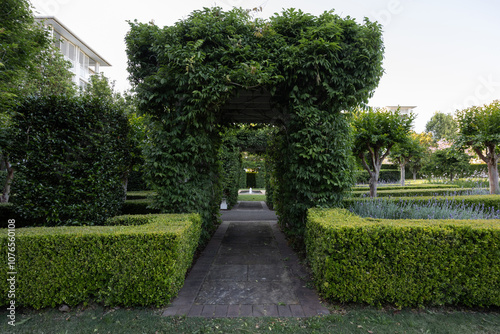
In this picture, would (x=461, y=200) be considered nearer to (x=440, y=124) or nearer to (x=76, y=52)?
(x=76, y=52)

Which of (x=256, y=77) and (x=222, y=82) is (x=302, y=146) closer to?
(x=256, y=77)

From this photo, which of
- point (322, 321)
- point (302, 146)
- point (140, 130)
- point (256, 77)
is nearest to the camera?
point (322, 321)

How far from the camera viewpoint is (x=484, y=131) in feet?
23.6

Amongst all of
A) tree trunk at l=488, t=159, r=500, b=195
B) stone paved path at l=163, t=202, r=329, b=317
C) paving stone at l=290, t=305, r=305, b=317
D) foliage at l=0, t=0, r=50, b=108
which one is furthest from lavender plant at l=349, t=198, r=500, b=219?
foliage at l=0, t=0, r=50, b=108

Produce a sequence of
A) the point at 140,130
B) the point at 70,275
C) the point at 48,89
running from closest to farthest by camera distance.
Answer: the point at 70,275, the point at 140,130, the point at 48,89

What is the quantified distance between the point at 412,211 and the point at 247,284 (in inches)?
140

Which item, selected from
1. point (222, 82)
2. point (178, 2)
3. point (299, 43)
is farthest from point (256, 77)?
point (178, 2)

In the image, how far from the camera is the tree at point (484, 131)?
7.10 metres

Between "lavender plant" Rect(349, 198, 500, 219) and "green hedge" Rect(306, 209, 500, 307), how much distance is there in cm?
135

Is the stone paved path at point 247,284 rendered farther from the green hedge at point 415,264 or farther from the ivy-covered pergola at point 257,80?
the ivy-covered pergola at point 257,80

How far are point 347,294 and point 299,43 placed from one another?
4.09m

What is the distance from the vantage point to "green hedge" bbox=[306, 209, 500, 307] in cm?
279

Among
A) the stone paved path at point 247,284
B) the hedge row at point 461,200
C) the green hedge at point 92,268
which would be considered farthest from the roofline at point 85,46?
the hedge row at point 461,200

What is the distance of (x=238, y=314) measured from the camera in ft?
9.04
